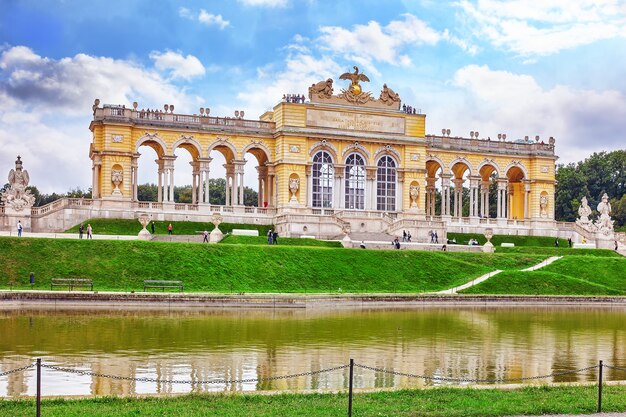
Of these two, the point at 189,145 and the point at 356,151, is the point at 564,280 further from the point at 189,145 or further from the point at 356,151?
the point at 189,145

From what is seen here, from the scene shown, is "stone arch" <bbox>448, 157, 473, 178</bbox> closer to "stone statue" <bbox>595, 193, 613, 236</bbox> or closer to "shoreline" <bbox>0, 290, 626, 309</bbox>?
"stone statue" <bbox>595, 193, 613, 236</bbox>

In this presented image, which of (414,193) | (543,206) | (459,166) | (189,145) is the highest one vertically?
(189,145)

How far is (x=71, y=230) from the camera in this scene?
198ft

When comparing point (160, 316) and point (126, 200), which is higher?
point (126, 200)

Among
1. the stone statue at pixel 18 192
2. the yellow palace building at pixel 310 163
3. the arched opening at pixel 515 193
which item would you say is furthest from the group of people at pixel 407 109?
the stone statue at pixel 18 192

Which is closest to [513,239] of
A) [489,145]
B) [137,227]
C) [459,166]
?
[489,145]

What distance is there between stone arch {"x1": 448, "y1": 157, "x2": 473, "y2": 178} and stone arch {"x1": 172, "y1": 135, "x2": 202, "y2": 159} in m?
23.1

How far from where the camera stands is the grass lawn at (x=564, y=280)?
47.6 meters

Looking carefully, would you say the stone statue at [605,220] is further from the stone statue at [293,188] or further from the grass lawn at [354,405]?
the grass lawn at [354,405]

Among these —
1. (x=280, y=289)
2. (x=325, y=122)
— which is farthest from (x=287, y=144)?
(x=280, y=289)

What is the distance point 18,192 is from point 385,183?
30079 mm

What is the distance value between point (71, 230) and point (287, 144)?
18.8m

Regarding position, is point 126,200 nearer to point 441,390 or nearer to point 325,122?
point 325,122

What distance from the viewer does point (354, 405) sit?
16.2 m
